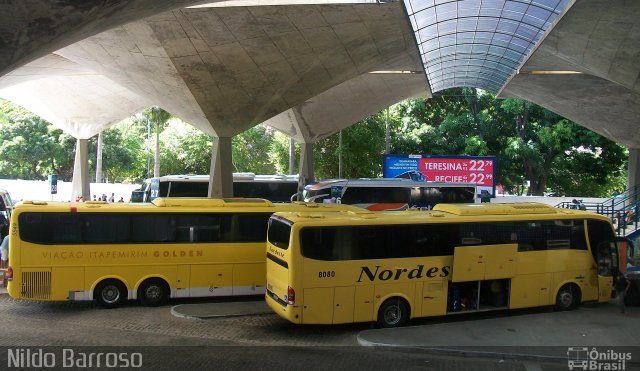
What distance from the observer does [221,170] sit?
25.8m

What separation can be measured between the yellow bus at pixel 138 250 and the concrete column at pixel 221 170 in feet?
39.7

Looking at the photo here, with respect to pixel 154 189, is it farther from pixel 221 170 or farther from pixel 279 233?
pixel 279 233

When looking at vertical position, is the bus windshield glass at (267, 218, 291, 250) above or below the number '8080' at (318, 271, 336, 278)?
above

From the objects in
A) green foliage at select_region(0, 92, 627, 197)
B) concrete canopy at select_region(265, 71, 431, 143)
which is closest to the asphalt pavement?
concrete canopy at select_region(265, 71, 431, 143)

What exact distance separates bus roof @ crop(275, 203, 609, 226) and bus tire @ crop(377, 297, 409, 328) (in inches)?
64.8

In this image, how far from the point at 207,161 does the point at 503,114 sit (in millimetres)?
26089

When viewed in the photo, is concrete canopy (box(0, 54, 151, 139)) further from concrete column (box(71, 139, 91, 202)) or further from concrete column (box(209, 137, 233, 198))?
concrete column (box(209, 137, 233, 198))

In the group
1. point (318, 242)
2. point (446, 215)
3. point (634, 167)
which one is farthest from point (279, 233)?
point (634, 167)

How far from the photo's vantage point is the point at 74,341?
10109mm

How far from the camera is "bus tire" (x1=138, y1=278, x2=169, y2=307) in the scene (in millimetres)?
13062

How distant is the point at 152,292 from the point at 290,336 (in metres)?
3.88

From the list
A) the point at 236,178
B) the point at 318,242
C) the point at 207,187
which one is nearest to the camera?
the point at 318,242

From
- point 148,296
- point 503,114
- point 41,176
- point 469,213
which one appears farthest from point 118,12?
point 41,176

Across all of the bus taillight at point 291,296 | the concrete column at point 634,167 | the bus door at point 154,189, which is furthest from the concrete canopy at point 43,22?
the concrete column at point 634,167
